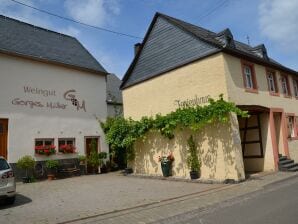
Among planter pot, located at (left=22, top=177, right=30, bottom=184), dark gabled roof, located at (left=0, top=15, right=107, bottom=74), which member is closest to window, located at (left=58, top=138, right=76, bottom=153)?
planter pot, located at (left=22, top=177, right=30, bottom=184)

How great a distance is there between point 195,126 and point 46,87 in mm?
9195

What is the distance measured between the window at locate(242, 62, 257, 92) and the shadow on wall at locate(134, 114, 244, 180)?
282 cm

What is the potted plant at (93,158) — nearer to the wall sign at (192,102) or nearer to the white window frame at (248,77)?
the wall sign at (192,102)

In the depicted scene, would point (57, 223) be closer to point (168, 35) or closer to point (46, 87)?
point (46, 87)

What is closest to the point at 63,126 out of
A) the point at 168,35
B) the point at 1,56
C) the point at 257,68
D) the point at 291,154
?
the point at 1,56

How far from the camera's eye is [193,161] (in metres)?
15.3

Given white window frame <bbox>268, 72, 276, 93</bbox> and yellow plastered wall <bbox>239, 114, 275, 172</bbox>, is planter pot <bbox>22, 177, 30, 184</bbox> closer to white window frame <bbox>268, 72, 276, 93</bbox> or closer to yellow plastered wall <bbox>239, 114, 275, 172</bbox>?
yellow plastered wall <bbox>239, 114, 275, 172</bbox>

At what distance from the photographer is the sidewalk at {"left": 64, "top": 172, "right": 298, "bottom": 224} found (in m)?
8.16

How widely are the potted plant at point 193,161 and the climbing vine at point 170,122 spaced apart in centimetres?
84

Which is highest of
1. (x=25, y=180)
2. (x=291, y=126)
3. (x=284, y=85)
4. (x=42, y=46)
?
(x=42, y=46)

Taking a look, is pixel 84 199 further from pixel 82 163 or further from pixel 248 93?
pixel 248 93

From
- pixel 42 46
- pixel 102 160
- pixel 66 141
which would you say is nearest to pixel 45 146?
pixel 66 141

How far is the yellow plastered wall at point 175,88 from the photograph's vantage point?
15055mm

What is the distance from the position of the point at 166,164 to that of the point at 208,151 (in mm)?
2521
